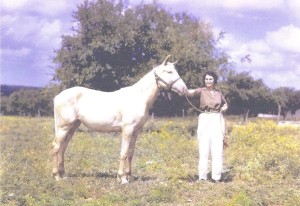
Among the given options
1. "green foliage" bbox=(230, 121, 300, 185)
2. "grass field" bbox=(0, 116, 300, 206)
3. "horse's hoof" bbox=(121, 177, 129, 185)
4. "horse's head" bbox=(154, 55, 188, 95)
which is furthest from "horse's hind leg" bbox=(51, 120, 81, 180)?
"green foliage" bbox=(230, 121, 300, 185)

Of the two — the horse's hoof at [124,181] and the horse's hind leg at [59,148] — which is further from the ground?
the horse's hind leg at [59,148]

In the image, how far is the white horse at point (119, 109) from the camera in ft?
29.7

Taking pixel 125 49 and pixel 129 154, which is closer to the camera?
pixel 129 154

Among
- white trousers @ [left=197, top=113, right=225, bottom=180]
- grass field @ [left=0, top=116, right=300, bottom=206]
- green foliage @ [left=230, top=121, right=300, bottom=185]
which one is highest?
white trousers @ [left=197, top=113, right=225, bottom=180]

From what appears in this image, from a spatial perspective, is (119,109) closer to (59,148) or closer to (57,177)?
(59,148)

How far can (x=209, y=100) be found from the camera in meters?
9.16

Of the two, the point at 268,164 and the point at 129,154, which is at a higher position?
the point at 129,154

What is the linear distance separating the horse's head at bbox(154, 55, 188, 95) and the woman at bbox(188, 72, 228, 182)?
0.88ft

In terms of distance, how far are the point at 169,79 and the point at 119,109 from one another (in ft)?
4.04

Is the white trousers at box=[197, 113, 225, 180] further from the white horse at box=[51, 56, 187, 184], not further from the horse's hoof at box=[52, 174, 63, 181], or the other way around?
the horse's hoof at box=[52, 174, 63, 181]

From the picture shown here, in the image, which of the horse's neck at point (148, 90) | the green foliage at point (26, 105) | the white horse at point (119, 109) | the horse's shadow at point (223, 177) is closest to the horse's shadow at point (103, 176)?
the white horse at point (119, 109)

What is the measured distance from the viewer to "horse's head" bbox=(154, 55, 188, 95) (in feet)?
29.5

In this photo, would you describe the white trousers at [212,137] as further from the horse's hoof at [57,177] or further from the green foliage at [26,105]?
the green foliage at [26,105]

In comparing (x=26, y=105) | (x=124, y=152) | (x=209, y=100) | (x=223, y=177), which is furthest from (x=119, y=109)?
(x=26, y=105)
